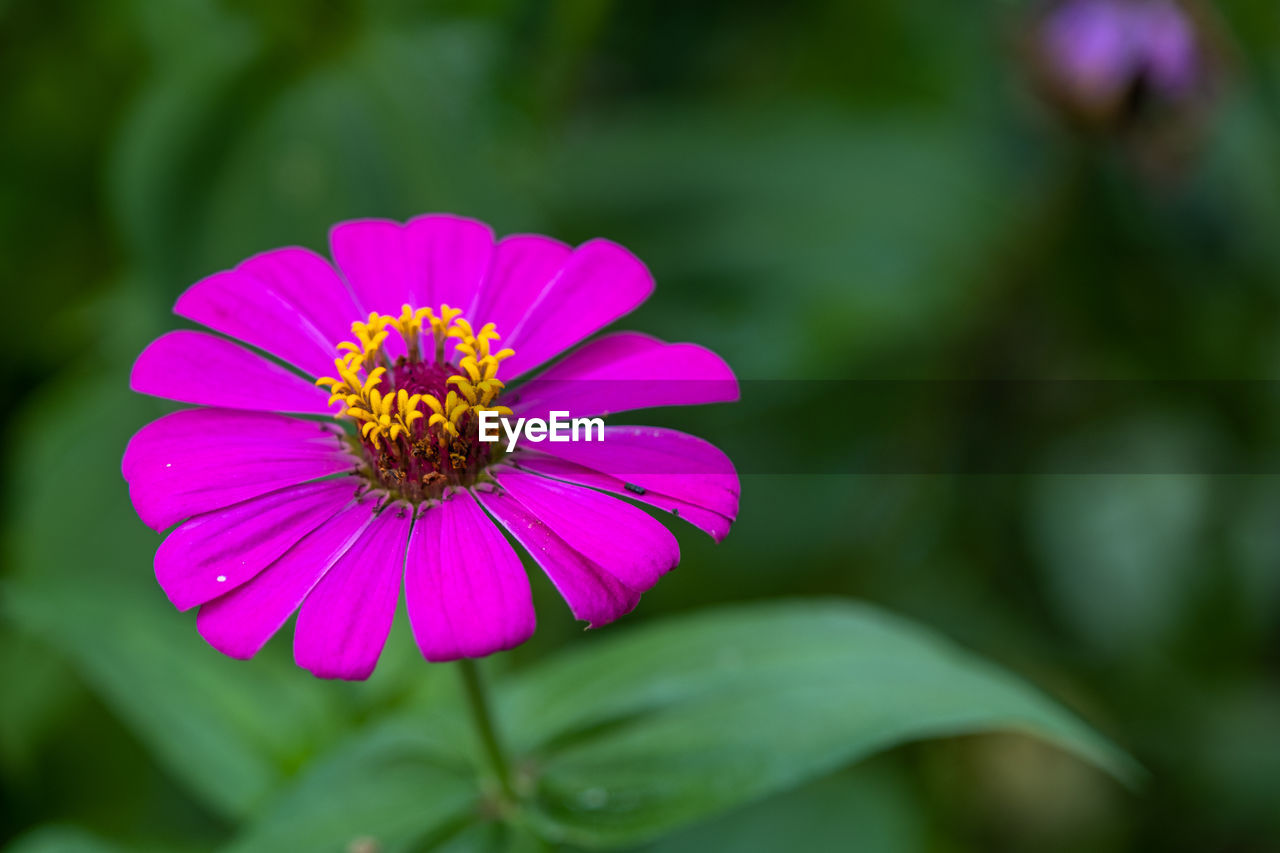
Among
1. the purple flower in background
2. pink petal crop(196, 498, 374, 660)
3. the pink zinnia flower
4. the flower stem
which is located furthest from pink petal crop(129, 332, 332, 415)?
the purple flower in background

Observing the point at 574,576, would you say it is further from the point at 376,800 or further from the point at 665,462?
the point at 376,800

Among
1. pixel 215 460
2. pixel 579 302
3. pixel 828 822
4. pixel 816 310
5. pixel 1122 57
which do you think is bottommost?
pixel 828 822

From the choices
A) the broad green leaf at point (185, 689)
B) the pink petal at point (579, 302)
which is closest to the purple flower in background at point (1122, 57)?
the pink petal at point (579, 302)

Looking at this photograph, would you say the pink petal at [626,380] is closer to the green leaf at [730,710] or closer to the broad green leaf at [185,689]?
the green leaf at [730,710]

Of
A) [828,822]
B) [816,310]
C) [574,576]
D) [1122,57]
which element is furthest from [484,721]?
[1122,57]

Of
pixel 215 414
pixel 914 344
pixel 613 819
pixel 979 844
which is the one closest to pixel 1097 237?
pixel 914 344

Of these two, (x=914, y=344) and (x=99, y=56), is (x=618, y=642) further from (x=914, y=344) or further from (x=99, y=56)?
(x=99, y=56)
